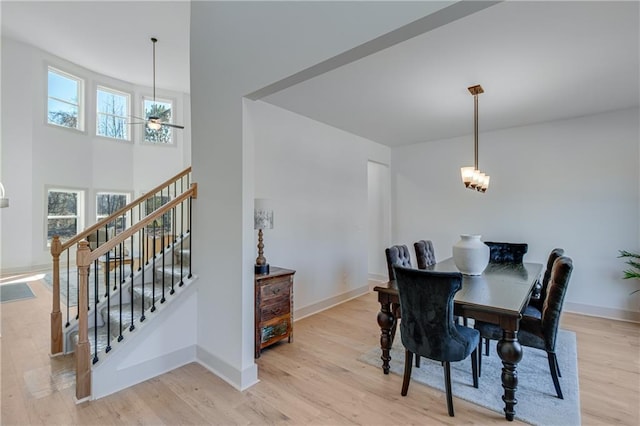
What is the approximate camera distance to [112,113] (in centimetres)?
762

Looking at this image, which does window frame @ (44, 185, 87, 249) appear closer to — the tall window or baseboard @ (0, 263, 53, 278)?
baseboard @ (0, 263, 53, 278)

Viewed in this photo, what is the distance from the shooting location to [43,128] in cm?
651

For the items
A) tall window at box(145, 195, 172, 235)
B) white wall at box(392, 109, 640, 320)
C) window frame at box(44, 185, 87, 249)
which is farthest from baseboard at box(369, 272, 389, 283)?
window frame at box(44, 185, 87, 249)

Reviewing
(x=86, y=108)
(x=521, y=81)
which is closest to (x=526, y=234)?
(x=521, y=81)

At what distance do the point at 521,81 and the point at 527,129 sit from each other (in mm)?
1934

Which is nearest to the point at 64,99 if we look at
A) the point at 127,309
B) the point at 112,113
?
the point at 112,113

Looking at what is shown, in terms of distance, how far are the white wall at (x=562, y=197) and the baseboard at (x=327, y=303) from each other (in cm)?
163

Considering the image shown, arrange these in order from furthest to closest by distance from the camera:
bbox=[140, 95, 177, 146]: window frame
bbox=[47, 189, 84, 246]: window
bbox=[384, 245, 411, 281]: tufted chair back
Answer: bbox=[140, 95, 177, 146]: window frame → bbox=[47, 189, 84, 246]: window → bbox=[384, 245, 411, 281]: tufted chair back

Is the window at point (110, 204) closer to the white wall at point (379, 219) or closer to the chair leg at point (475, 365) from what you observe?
the white wall at point (379, 219)

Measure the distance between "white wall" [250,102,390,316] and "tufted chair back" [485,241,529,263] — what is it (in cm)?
198

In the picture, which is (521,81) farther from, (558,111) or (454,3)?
(454,3)

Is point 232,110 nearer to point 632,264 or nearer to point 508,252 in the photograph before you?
point 508,252

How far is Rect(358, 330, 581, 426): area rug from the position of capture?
6.80 ft

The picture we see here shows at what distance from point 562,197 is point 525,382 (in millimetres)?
3085
